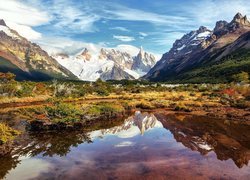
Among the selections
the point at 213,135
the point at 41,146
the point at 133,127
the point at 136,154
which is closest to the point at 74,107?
the point at 133,127

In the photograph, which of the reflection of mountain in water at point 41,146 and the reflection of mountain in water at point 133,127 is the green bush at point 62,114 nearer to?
the reflection of mountain in water at point 41,146

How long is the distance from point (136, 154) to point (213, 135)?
13.5m

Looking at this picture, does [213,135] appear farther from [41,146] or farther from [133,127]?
[41,146]

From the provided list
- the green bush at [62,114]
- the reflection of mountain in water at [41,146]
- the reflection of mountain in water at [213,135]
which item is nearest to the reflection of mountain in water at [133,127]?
the reflection of mountain in water at [213,135]

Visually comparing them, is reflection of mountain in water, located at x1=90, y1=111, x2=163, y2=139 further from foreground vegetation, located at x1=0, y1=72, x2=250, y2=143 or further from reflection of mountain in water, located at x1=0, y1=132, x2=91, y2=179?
foreground vegetation, located at x1=0, y1=72, x2=250, y2=143

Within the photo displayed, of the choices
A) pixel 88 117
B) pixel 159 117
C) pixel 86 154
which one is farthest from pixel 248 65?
pixel 86 154

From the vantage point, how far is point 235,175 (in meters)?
24.6

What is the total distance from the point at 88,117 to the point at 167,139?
14.4 m

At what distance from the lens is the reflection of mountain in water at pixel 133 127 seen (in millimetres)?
40344

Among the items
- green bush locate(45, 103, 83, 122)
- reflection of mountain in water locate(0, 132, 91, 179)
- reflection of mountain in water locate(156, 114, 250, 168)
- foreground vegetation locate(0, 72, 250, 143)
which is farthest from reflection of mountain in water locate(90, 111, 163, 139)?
green bush locate(45, 103, 83, 122)

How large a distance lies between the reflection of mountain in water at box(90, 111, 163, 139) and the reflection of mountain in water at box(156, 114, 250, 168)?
1855 mm

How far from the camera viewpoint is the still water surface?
24.5m

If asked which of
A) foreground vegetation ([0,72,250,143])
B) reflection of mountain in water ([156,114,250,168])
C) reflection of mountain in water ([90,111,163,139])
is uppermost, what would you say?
foreground vegetation ([0,72,250,143])

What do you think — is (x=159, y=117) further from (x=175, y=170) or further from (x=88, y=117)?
(x=175, y=170)
